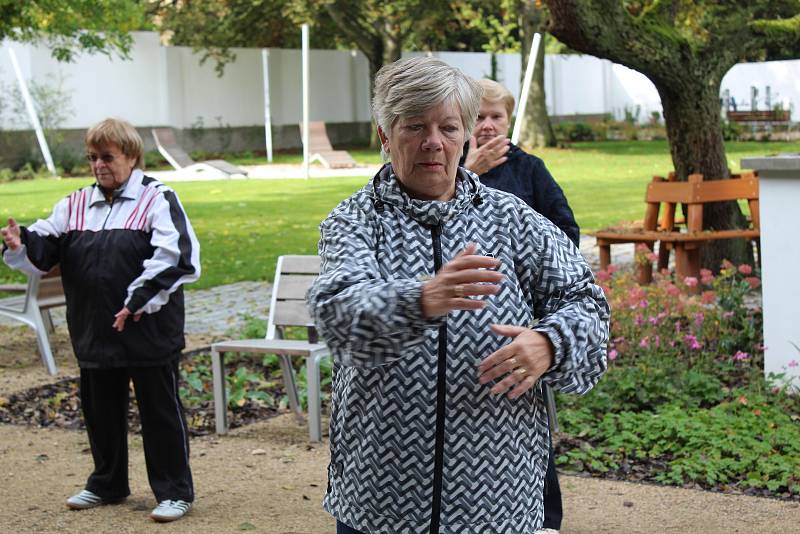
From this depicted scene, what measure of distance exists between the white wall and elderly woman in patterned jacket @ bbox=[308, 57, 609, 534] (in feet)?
95.1

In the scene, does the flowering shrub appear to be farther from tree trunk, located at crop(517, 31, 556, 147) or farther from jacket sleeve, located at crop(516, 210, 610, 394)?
tree trunk, located at crop(517, 31, 556, 147)

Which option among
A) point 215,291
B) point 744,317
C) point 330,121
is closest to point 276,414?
point 744,317

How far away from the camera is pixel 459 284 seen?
91.7 inches

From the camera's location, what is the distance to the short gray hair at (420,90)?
264 centimetres

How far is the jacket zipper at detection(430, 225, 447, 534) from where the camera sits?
260cm

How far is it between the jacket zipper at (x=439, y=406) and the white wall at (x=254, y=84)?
29086 millimetres

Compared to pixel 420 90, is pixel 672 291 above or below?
below

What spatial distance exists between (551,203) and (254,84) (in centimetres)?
3378

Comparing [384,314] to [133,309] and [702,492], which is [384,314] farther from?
[702,492]

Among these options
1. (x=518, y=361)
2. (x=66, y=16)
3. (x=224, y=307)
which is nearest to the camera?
(x=518, y=361)

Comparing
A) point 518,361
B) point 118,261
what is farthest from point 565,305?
point 118,261

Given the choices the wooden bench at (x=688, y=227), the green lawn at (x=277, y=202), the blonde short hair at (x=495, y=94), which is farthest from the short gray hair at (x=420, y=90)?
the green lawn at (x=277, y=202)

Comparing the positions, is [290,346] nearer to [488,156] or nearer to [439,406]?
[488,156]

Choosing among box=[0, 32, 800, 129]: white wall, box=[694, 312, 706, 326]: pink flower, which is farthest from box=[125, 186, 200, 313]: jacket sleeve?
box=[0, 32, 800, 129]: white wall
